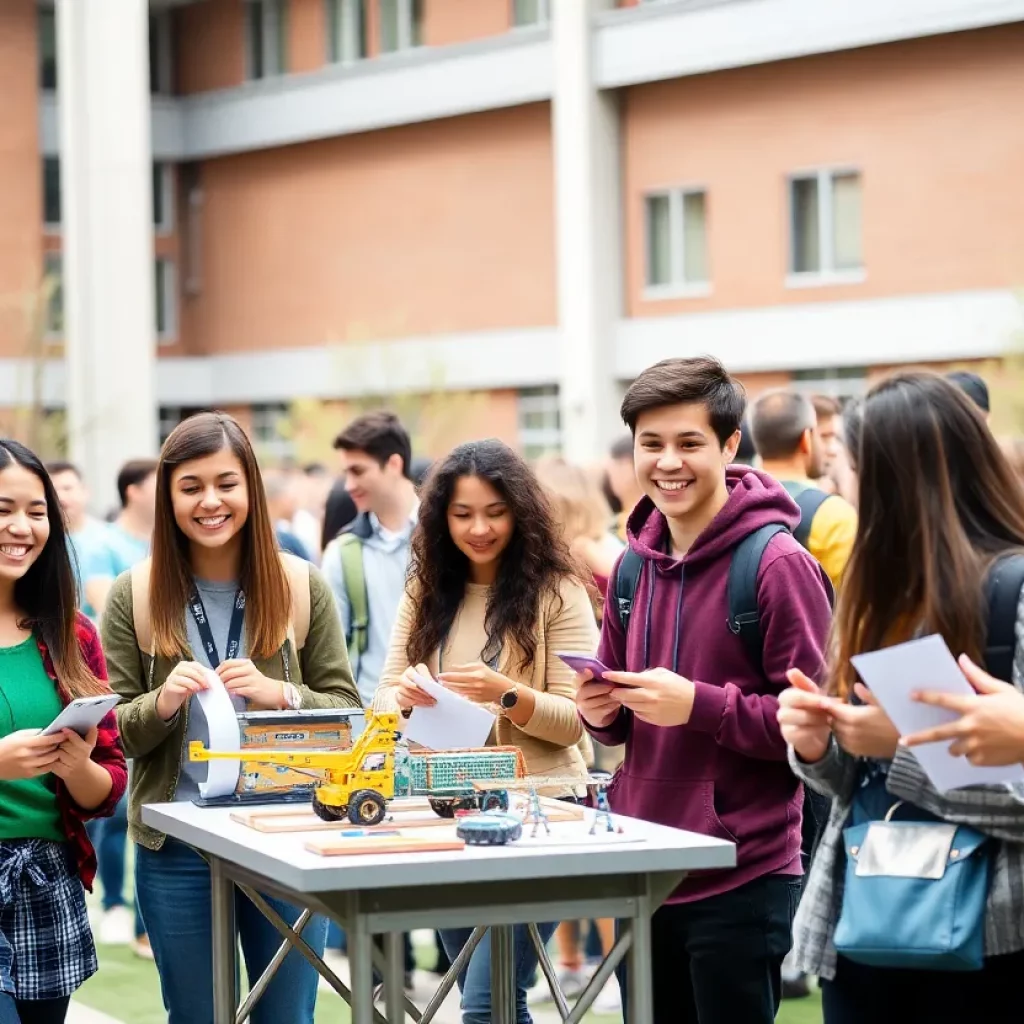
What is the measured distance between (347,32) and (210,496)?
1234 inches

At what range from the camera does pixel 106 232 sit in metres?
34.0

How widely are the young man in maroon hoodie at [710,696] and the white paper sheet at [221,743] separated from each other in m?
0.85

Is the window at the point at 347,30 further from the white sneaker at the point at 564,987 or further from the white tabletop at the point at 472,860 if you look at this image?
the white tabletop at the point at 472,860

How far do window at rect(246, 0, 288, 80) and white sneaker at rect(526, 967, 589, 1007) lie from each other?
1187 inches

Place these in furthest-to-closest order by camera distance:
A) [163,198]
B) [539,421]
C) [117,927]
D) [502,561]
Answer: [163,198]
[539,421]
[117,927]
[502,561]

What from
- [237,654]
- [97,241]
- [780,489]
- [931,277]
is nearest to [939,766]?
[780,489]

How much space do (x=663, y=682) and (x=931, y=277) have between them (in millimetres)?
23147

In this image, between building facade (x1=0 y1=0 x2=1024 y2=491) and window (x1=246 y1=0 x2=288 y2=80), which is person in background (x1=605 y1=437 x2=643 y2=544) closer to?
building facade (x1=0 y1=0 x2=1024 y2=491)

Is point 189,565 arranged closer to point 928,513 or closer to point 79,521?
point 928,513

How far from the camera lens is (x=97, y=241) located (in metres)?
34.0

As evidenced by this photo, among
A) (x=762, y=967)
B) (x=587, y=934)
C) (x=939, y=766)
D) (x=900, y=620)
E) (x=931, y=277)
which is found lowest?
(x=587, y=934)

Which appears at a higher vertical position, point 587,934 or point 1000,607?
point 1000,607

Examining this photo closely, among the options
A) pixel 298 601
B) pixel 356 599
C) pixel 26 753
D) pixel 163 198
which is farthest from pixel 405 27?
pixel 26 753

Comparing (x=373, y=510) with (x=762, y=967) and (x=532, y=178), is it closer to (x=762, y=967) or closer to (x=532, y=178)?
(x=762, y=967)
